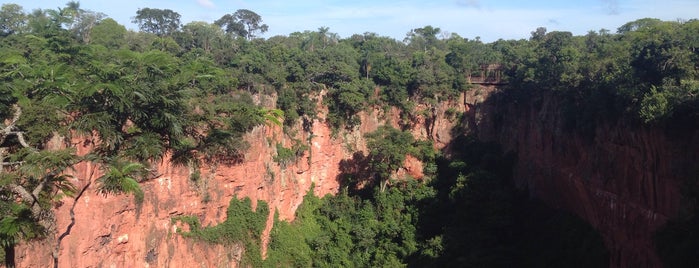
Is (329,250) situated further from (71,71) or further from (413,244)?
(71,71)

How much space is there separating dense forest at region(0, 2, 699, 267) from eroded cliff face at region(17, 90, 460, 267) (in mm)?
551

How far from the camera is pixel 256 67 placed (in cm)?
2442

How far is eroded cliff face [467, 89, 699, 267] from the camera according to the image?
13.2 metres

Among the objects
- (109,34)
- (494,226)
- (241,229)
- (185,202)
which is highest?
(109,34)

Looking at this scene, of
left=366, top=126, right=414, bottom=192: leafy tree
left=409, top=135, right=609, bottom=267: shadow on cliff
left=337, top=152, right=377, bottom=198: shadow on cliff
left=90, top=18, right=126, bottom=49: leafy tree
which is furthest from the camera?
left=337, top=152, right=377, bottom=198: shadow on cliff

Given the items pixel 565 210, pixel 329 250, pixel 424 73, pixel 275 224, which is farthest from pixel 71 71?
pixel 424 73

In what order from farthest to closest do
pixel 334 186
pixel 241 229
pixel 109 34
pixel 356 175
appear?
pixel 109 34 < pixel 356 175 < pixel 334 186 < pixel 241 229

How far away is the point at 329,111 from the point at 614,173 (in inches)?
545

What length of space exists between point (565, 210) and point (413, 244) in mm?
5850

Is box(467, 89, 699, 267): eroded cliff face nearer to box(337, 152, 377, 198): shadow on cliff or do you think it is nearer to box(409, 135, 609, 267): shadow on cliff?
box(409, 135, 609, 267): shadow on cliff

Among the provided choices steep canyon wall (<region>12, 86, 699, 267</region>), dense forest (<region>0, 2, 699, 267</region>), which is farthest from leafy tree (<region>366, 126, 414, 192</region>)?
steep canyon wall (<region>12, 86, 699, 267</region>)

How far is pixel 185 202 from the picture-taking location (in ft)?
57.4

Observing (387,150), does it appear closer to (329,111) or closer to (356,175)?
(356,175)

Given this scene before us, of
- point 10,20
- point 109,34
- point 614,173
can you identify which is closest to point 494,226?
point 614,173
